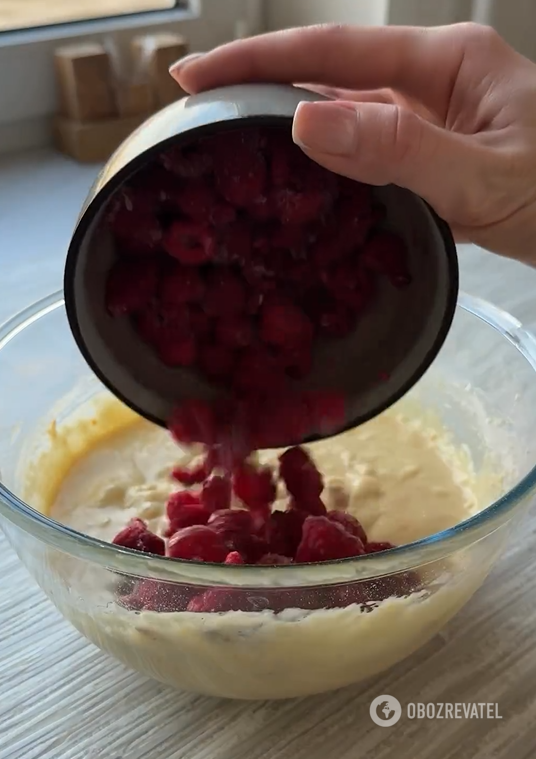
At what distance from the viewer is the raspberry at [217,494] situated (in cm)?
81

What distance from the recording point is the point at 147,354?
2.60 feet

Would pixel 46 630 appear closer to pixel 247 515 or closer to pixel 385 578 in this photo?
pixel 247 515

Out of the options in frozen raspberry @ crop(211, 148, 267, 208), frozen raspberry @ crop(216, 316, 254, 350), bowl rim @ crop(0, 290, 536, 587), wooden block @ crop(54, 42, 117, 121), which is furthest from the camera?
wooden block @ crop(54, 42, 117, 121)

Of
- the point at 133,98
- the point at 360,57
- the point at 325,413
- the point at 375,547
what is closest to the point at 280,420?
the point at 325,413

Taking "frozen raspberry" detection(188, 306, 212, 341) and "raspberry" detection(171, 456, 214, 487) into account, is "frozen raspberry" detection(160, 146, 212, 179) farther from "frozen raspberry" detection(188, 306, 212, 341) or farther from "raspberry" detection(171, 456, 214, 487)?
"raspberry" detection(171, 456, 214, 487)

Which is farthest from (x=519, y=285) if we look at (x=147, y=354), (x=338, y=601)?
(x=338, y=601)

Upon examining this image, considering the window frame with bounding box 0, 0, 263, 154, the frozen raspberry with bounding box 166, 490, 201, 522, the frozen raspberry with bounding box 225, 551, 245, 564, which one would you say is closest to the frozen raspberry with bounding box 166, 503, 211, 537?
the frozen raspberry with bounding box 166, 490, 201, 522

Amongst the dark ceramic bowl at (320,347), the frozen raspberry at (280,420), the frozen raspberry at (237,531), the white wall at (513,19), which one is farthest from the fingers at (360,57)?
the white wall at (513,19)

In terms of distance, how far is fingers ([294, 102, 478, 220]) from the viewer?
593mm

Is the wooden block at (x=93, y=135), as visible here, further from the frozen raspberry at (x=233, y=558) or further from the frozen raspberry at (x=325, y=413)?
the frozen raspberry at (x=233, y=558)

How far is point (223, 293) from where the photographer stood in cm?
75

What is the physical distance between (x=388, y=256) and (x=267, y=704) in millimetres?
385

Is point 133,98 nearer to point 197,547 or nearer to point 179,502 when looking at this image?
point 179,502

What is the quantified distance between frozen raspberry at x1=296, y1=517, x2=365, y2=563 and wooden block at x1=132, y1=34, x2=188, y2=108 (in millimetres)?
1031
